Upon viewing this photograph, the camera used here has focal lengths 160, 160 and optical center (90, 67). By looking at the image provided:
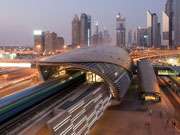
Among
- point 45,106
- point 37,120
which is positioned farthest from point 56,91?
point 37,120

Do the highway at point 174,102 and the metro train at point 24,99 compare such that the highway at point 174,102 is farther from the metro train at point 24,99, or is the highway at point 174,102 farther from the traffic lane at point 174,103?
the metro train at point 24,99

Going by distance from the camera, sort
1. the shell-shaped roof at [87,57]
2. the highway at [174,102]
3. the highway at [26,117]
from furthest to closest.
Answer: the shell-shaped roof at [87,57]
the highway at [174,102]
the highway at [26,117]

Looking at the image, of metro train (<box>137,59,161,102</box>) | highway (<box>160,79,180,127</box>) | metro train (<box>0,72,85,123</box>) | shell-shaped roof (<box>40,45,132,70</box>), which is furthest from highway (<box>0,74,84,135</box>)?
metro train (<box>137,59,161,102</box>)

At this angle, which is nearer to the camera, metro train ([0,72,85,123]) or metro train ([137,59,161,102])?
metro train ([0,72,85,123])

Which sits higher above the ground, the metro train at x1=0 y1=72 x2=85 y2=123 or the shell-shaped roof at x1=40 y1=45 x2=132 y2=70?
the shell-shaped roof at x1=40 y1=45 x2=132 y2=70

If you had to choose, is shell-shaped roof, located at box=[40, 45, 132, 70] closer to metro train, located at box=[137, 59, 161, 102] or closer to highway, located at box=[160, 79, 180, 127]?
metro train, located at box=[137, 59, 161, 102]

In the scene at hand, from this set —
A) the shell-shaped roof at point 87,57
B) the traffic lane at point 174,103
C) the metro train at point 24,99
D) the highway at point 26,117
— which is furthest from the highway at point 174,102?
the highway at point 26,117

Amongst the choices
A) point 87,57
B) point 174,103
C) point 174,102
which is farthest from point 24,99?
point 174,102

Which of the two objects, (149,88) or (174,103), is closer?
(174,103)

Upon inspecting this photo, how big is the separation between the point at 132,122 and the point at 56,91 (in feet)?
33.6

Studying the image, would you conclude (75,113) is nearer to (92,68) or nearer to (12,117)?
(12,117)

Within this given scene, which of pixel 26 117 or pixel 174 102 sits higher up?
pixel 26 117

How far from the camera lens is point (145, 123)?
19.2 meters

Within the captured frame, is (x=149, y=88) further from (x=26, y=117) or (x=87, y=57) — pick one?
(x=26, y=117)
